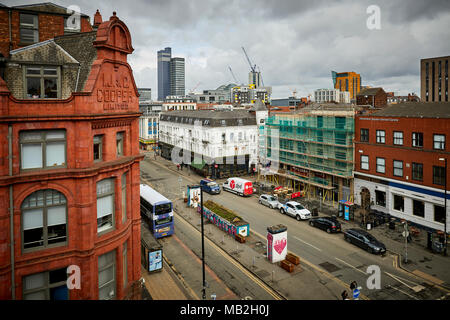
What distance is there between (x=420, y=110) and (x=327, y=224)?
1670 centimetres

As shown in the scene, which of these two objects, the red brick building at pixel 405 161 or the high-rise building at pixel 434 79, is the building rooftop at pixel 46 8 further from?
the high-rise building at pixel 434 79

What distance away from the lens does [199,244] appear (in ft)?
99.4

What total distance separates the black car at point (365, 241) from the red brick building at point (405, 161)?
6207 millimetres

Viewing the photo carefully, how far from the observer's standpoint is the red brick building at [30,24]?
56.7 feet

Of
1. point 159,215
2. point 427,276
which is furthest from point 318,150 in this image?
point 159,215

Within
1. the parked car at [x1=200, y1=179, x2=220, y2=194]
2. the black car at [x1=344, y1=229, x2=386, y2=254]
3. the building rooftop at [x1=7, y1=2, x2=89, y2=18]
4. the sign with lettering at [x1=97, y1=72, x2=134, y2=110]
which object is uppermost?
the building rooftop at [x1=7, y1=2, x2=89, y2=18]

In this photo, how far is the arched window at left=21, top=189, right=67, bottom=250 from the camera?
545 inches

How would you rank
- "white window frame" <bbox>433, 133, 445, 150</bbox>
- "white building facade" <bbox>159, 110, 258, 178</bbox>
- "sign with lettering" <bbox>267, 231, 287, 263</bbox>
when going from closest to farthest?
"sign with lettering" <bbox>267, 231, 287, 263</bbox>, "white window frame" <bbox>433, 133, 445, 150</bbox>, "white building facade" <bbox>159, 110, 258, 178</bbox>

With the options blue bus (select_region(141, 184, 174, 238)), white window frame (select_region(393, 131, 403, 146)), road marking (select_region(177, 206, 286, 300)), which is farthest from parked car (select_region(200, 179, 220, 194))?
white window frame (select_region(393, 131, 403, 146))

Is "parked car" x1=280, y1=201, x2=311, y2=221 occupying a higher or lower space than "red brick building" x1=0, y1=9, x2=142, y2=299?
lower

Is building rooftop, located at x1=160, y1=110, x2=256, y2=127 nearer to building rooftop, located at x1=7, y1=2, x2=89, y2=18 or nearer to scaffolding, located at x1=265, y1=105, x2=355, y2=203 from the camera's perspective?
scaffolding, located at x1=265, y1=105, x2=355, y2=203

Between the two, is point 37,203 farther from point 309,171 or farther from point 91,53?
point 309,171

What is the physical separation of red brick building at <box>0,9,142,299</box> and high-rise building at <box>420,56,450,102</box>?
497 feet

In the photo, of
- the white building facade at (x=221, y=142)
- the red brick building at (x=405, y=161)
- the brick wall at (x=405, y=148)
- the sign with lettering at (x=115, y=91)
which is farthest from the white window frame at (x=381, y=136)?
the sign with lettering at (x=115, y=91)
